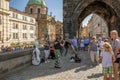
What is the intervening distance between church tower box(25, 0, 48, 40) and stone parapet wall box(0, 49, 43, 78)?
69070mm

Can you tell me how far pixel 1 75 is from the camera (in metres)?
10.3

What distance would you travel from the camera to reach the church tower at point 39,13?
83.8 metres

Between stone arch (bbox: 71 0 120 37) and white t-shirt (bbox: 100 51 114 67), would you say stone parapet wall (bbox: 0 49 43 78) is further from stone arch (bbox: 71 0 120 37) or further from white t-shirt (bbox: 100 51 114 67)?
stone arch (bbox: 71 0 120 37)

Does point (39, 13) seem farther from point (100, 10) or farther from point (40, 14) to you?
point (100, 10)

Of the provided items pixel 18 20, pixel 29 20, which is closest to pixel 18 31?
pixel 18 20

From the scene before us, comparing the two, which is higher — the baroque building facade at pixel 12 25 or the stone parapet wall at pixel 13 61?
the baroque building facade at pixel 12 25

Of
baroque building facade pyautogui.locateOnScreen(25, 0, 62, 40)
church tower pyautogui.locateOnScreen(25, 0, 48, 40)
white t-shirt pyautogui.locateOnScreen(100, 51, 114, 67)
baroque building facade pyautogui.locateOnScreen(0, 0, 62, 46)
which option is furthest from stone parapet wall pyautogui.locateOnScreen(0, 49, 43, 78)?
church tower pyautogui.locateOnScreen(25, 0, 48, 40)

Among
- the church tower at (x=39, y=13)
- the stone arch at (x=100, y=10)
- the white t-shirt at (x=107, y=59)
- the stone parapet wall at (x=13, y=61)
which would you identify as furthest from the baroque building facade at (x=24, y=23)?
the white t-shirt at (x=107, y=59)

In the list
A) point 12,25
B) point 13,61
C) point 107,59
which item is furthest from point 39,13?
point 107,59

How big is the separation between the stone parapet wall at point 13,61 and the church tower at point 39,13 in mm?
69070

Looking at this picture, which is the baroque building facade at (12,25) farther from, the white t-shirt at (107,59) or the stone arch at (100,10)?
the white t-shirt at (107,59)

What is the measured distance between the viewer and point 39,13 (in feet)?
277

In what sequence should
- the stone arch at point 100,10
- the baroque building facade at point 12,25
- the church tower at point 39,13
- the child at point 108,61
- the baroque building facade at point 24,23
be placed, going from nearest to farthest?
the child at point 108,61 < the stone arch at point 100,10 < the baroque building facade at point 12,25 < the baroque building facade at point 24,23 < the church tower at point 39,13

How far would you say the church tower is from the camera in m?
83.8
